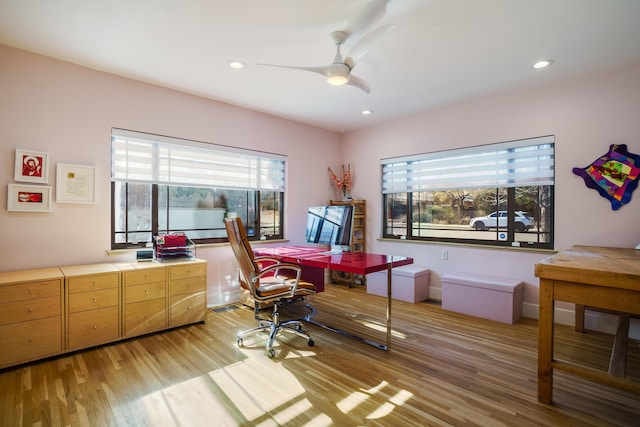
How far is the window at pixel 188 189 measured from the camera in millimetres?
3416

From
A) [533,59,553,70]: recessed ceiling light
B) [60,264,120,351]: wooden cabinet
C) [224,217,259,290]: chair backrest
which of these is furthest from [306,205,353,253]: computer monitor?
[533,59,553,70]: recessed ceiling light

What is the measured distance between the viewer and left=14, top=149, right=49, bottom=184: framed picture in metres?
2.74

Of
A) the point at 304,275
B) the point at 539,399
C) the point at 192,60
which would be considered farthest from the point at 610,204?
the point at 192,60

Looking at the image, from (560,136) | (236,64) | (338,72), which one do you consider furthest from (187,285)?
(560,136)

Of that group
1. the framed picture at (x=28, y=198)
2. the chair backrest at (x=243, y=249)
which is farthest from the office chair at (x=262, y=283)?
the framed picture at (x=28, y=198)

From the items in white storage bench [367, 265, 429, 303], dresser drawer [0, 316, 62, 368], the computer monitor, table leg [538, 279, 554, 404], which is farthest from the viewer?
white storage bench [367, 265, 429, 303]

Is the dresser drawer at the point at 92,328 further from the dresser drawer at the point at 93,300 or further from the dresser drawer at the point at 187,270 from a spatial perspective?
the dresser drawer at the point at 187,270

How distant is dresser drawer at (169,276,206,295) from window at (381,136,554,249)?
300 cm

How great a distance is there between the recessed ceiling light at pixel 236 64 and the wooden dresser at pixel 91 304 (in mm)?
2112

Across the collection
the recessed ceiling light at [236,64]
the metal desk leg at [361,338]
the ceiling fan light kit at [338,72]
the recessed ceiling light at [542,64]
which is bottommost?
the metal desk leg at [361,338]

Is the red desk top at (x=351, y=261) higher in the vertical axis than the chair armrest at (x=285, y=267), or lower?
higher

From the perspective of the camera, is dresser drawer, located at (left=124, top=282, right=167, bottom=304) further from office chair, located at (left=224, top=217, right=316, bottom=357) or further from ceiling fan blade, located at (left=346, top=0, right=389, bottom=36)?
ceiling fan blade, located at (left=346, top=0, right=389, bottom=36)

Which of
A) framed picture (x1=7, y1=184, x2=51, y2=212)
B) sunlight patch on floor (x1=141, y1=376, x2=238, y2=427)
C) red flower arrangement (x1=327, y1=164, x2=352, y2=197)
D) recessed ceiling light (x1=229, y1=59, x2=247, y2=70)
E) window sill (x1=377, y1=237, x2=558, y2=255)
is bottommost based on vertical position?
sunlight patch on floor (x1=141, y1=376, x2=238, y2=427)

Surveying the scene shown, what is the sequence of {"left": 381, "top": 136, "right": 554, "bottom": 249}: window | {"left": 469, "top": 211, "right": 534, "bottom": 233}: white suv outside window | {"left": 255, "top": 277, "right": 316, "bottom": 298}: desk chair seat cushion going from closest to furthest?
{"left": 255, "top": 277, "right": 316, "bottom": 298}: desk chair seat cushion < {"left": 381, "top": 136, "right": 554, "bottom": 249}: window < {"left": 469, "top": 211, "right": 534, "bottom": 233}: white suv outside window
